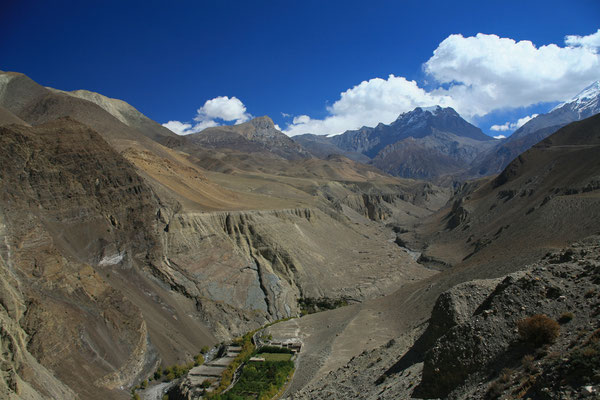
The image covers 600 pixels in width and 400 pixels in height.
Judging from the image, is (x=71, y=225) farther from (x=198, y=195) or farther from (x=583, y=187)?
(x=583, y=187)

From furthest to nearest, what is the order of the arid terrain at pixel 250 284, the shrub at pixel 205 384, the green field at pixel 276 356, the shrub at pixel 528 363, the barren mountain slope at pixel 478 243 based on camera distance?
the green field at pixel 276 356
the barren mountain slope at pixel 478 243
the shrub at pixel 205 384
the arid terrain at pixel 250 284
the shrub at pixel 528 363

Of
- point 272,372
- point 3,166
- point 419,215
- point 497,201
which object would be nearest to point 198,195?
point 3,166

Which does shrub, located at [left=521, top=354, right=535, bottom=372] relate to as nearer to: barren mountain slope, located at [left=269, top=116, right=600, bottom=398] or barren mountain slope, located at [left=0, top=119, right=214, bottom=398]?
barren mountain slope, located at [left=269, top=116, right=600, bottom=398]

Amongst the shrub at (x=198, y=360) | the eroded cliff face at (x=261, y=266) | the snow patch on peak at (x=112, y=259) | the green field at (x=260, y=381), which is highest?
the snow patch on peak at (x=112, y=259)

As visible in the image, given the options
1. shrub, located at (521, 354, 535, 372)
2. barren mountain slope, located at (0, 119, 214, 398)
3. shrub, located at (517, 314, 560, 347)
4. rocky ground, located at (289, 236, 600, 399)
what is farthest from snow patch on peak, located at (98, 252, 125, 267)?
shrub, located at (521, 354, 535, 372)

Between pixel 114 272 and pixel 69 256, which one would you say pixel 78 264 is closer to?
pixel 69 256

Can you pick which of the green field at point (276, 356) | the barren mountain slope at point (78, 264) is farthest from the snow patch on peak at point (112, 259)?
the green field at point (276, 356)

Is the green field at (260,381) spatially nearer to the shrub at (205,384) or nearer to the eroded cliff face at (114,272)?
the shrub at (205,384)

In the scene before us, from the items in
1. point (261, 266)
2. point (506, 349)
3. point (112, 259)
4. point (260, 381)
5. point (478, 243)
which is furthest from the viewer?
point (478, 243)

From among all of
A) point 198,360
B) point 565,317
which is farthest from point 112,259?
point 565,317
